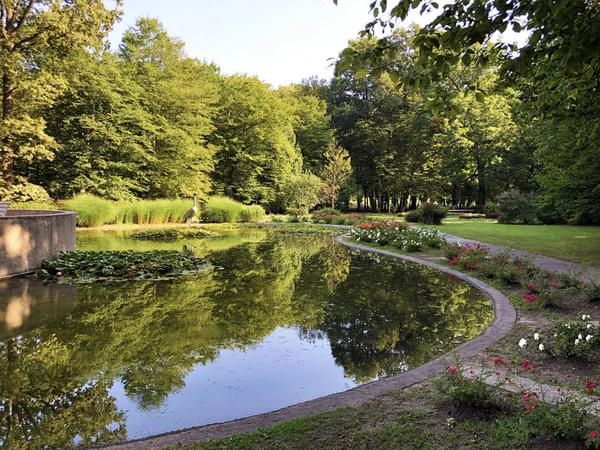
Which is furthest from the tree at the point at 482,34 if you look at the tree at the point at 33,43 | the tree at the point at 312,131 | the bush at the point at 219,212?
the tree at the point at 312,131

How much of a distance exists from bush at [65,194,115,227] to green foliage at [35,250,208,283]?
10130 millimetres

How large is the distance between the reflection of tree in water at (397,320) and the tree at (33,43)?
16.2 m

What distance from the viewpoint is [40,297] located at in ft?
23.0

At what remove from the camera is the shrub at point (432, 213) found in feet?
74.8

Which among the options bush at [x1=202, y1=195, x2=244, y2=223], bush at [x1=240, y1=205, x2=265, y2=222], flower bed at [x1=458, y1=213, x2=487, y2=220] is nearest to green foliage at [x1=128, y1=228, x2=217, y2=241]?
bush at [x1=202, y1=195, x2=244, y2=223]

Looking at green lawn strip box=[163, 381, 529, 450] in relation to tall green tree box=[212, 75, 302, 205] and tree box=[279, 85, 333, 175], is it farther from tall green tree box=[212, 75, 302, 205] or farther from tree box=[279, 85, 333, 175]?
tree box=[279, 85, 333, 175]

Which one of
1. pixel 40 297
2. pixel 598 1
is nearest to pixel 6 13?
pixel 40 297

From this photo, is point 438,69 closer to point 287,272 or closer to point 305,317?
point 305,317

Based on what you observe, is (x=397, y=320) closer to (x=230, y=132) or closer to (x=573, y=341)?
(x=573, y=341)

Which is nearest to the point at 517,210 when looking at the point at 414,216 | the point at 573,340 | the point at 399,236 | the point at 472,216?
the point at 414,216

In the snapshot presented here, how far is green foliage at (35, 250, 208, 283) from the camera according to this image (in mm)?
8555

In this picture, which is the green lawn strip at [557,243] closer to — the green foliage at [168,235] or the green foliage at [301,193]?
the green foliage at [168,235]

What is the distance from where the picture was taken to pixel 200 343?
513cm

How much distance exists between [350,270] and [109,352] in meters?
6.63
